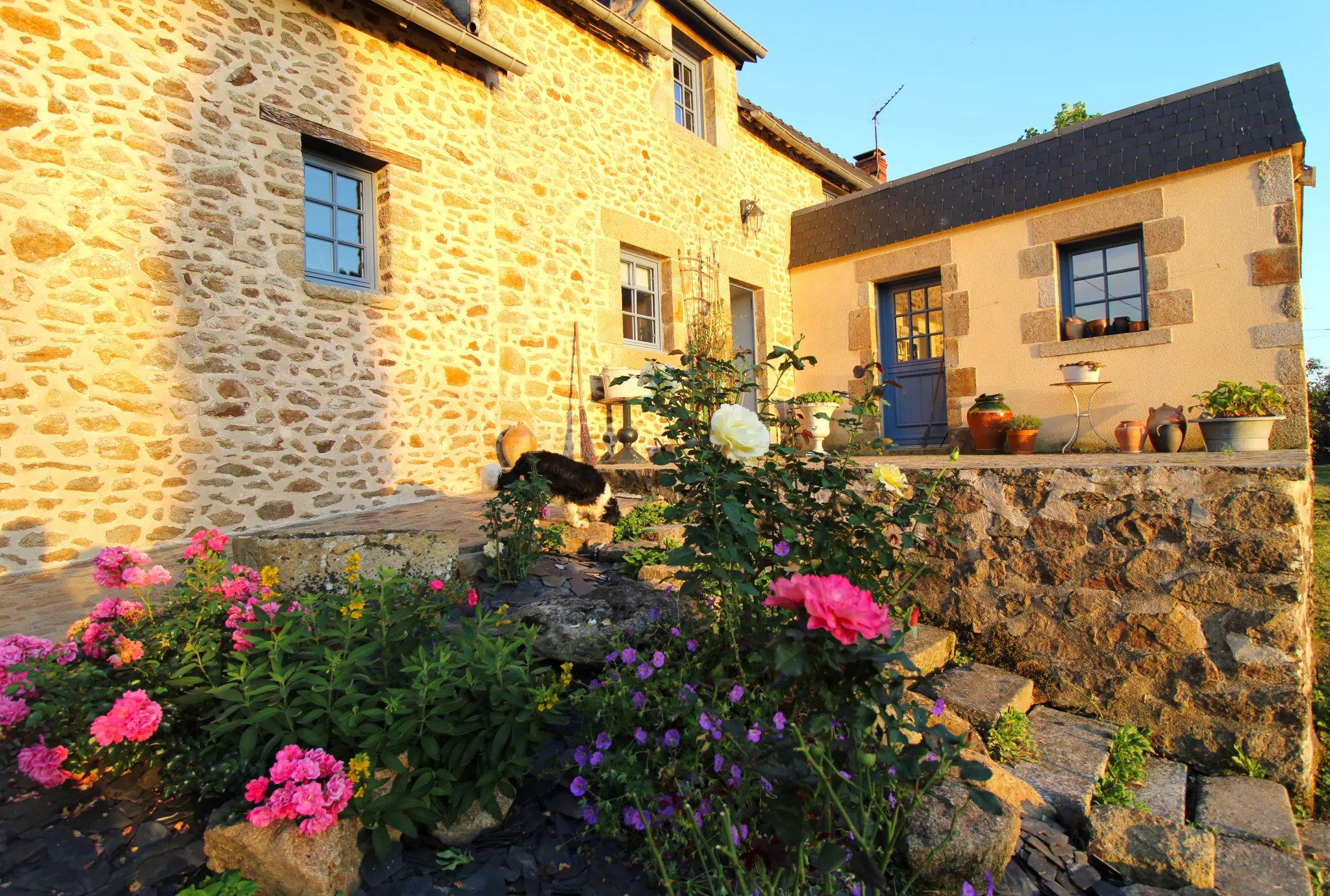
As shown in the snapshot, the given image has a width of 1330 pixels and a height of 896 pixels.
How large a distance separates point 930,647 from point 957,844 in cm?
135

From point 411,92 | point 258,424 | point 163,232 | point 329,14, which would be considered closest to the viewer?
point 163,232

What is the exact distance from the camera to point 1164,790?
2.40 m

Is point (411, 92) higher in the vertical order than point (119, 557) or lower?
higher

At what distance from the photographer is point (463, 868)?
1.57 meters

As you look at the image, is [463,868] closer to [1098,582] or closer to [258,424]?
[1098,582]

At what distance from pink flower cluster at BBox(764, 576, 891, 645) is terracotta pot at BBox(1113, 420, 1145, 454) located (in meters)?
5.27

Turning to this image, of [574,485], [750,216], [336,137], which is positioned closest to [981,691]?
[574,485]

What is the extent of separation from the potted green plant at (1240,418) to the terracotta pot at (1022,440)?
1.35m

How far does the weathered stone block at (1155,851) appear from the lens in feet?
6.06

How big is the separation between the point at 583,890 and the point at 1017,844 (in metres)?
1.21

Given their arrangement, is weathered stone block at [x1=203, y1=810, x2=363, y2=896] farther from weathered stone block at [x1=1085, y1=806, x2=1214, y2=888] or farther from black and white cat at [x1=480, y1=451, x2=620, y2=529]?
black and white cat at [x1=480, y1=451, x2=620, y2=529]

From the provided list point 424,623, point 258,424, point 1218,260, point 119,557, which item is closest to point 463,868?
point 424,623

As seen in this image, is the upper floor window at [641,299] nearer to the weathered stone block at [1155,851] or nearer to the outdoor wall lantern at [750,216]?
the outdoor wall lantern at [750,216]

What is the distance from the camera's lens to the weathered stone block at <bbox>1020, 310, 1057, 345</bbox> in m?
6.39
